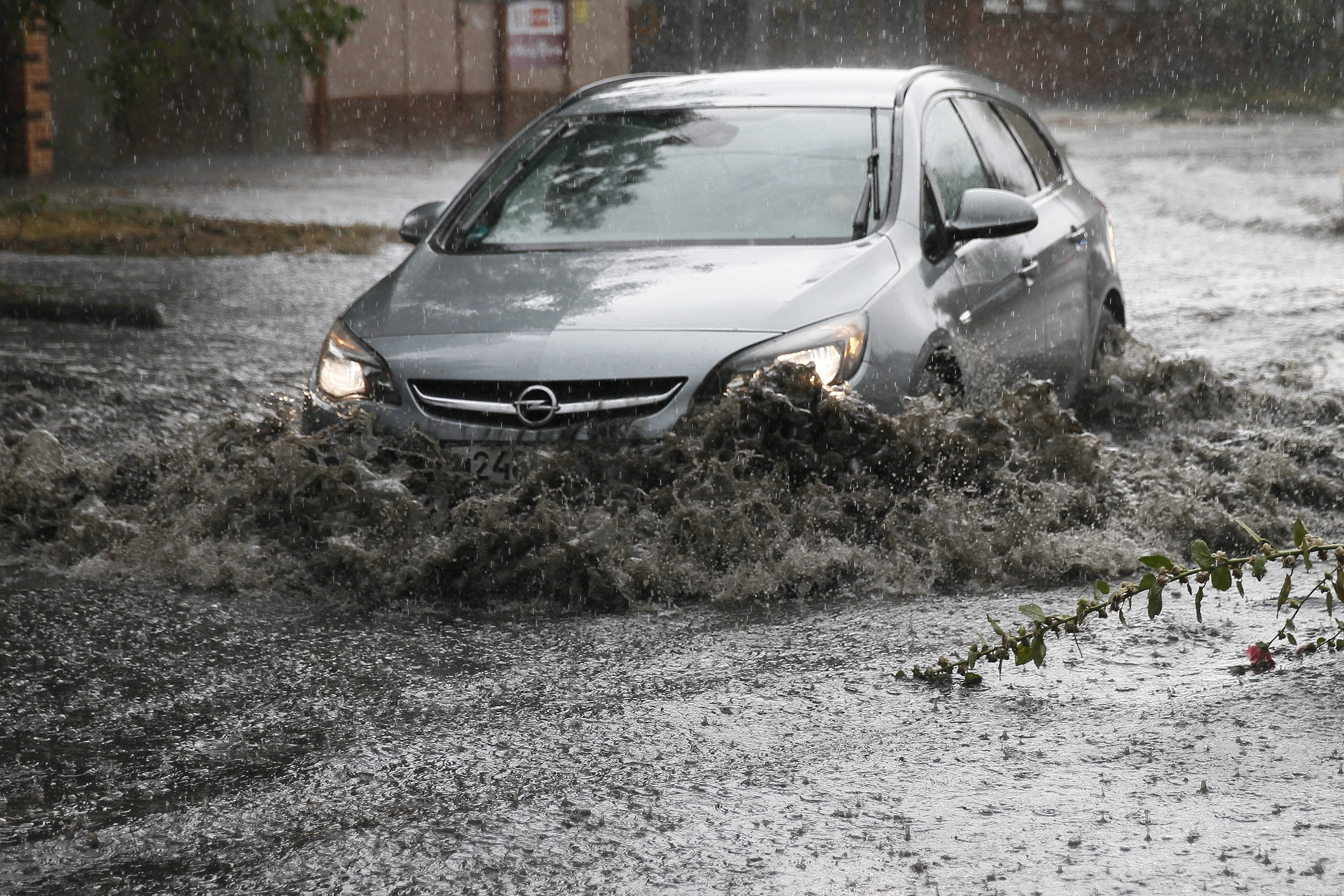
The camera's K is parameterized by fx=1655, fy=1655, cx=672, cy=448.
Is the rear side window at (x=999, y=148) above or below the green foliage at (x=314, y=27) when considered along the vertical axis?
below

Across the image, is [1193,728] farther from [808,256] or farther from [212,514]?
[212,514]

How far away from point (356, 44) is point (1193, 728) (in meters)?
26.2

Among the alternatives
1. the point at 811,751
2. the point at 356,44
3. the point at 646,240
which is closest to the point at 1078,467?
the point at 646,240

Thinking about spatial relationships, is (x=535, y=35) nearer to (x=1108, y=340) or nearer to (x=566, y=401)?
(x=1108, y=340)

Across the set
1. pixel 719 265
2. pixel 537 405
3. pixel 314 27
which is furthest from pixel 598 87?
pixel 314 27

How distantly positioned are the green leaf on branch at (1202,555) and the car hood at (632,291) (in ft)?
5.67

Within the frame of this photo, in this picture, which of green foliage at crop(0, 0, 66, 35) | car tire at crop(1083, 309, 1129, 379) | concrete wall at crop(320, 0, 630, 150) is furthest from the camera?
concrete wall at crop(320, 0, 630, 150)

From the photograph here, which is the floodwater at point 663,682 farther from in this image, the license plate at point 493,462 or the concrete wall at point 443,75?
the concrete wall at point 443,75

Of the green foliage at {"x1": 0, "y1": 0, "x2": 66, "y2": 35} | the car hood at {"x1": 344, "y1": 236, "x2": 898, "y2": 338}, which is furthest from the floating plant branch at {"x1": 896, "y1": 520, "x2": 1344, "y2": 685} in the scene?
the green foliage at {"x1": 0, "y1": 0, "x2": 66, "y2": 35}

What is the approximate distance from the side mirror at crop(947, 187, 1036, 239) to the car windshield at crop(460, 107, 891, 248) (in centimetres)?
29

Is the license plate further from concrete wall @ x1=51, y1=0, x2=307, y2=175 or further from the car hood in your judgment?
concrete wall @ x1=51, y1=0, x2=307, y2=175

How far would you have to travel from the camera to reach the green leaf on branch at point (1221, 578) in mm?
3594

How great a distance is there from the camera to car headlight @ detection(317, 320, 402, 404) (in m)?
5.20

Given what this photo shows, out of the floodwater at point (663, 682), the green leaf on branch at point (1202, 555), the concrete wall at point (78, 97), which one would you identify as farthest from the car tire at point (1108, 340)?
the concrete wall at point (78, 97)
